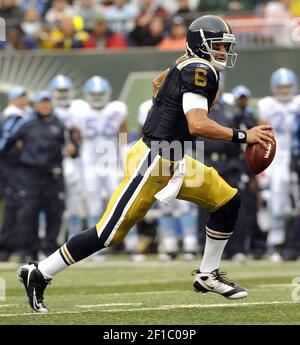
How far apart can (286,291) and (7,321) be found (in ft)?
8.25

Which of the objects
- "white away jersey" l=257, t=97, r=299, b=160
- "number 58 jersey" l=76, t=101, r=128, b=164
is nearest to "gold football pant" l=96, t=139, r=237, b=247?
"white away jersey" l=257, t=97, r=299, b=160

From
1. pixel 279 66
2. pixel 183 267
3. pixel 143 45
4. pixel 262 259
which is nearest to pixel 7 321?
pixel 183 267

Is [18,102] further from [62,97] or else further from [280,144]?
[280,144]

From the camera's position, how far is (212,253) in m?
6.87

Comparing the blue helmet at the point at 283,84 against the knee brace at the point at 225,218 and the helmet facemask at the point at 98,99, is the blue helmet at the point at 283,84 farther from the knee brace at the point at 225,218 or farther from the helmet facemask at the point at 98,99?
the knee brace at the point at 225,218

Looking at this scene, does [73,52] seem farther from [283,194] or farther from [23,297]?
[23,297]

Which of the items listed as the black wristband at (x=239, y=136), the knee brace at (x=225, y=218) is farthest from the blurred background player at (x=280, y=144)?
the black wristband at (x=239, y=136)

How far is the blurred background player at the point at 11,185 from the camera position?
39.7 feet

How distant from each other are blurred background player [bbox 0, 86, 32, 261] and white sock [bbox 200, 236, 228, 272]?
537cm

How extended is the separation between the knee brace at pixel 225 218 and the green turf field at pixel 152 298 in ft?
1.54

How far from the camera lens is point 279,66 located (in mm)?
13203

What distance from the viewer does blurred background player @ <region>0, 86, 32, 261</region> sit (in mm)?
12109

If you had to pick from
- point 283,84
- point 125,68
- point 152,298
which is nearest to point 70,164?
point 125,68

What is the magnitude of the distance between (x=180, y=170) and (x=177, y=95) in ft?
1.50
